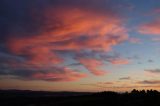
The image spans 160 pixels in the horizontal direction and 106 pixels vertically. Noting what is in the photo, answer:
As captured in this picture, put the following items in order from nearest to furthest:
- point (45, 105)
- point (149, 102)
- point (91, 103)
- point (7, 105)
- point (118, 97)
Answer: point (149, 102), point (91, 103), point (118, 97), point (45, 105), point (7, 105)

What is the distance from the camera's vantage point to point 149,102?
6831 centimetres

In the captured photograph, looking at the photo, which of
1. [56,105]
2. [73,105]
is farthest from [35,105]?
[73,105]

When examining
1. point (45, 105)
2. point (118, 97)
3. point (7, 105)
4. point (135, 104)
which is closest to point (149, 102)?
point (135, 104)

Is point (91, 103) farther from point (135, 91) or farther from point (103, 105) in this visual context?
point (135, 91)

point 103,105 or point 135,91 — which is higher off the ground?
point 135,91

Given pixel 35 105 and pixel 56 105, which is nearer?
pixel 56 105

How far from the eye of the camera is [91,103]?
74312mm

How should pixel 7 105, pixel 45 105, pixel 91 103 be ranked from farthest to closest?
pixel 7 105, pixel 45 105, pixel 91 103

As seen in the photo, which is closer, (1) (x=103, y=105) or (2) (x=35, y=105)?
(1) (x=103, y=105)

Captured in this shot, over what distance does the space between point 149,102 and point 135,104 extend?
128 inches

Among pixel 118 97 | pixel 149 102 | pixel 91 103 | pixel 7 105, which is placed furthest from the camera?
pixel 7 105

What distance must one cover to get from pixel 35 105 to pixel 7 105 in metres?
25.5

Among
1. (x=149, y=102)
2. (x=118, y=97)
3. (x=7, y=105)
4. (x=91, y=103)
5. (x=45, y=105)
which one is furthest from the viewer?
(x=7, y=105)

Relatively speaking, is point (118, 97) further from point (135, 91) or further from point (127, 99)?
point (135, 91)
